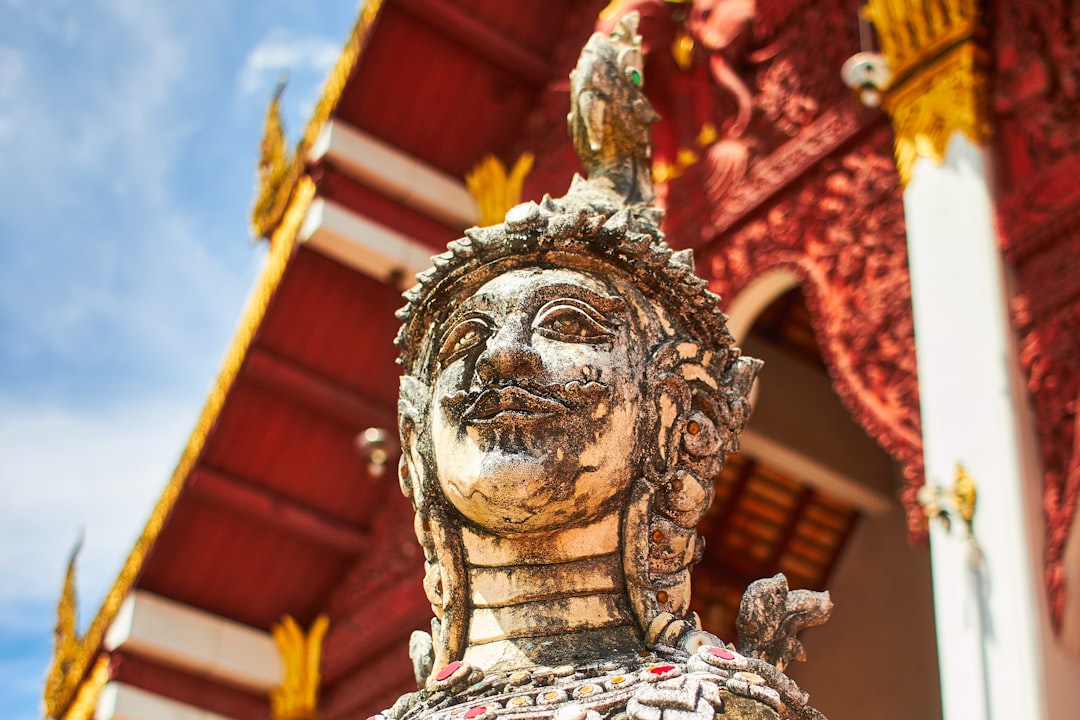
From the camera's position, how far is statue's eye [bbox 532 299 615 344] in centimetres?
147

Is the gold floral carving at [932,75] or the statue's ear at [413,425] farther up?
the gold floral carving at [932,75]

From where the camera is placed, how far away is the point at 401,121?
560 centimetres

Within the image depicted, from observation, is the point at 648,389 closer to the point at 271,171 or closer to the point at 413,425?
the point at 413,425

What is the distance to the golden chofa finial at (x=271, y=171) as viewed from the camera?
18.5 feet

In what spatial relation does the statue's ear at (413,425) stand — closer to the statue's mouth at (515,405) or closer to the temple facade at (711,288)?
the statue's mouth at (515,405)

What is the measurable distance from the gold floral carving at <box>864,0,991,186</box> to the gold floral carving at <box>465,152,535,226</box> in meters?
1.96

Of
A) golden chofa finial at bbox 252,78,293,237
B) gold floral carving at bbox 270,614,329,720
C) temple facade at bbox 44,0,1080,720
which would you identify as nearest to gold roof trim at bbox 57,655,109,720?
temple facade at bbox 44,0,1080,720

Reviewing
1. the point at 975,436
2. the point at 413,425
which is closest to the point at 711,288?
the point at 975,436

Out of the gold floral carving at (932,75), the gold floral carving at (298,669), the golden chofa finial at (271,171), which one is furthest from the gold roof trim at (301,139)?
the gold floral carving at (932,75)

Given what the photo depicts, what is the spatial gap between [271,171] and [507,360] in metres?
4.46

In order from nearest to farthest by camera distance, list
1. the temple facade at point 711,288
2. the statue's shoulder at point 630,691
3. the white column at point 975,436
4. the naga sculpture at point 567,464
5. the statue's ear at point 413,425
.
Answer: the statue's shoulder at point 630,691 → the naga sculpture at point 567,464 → the statue's ear at point 413,425 → the white column at point 975,436 → the temple facade at point 711,288

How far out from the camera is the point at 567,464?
1425 mm

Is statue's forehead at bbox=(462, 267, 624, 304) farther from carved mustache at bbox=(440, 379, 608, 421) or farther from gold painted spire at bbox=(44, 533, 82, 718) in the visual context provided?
gold painted spire at bbox=(44, 533, 82, 718)

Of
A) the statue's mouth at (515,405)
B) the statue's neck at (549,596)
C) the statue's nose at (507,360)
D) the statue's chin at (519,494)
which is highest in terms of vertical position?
the statue's nose at (507,360)
